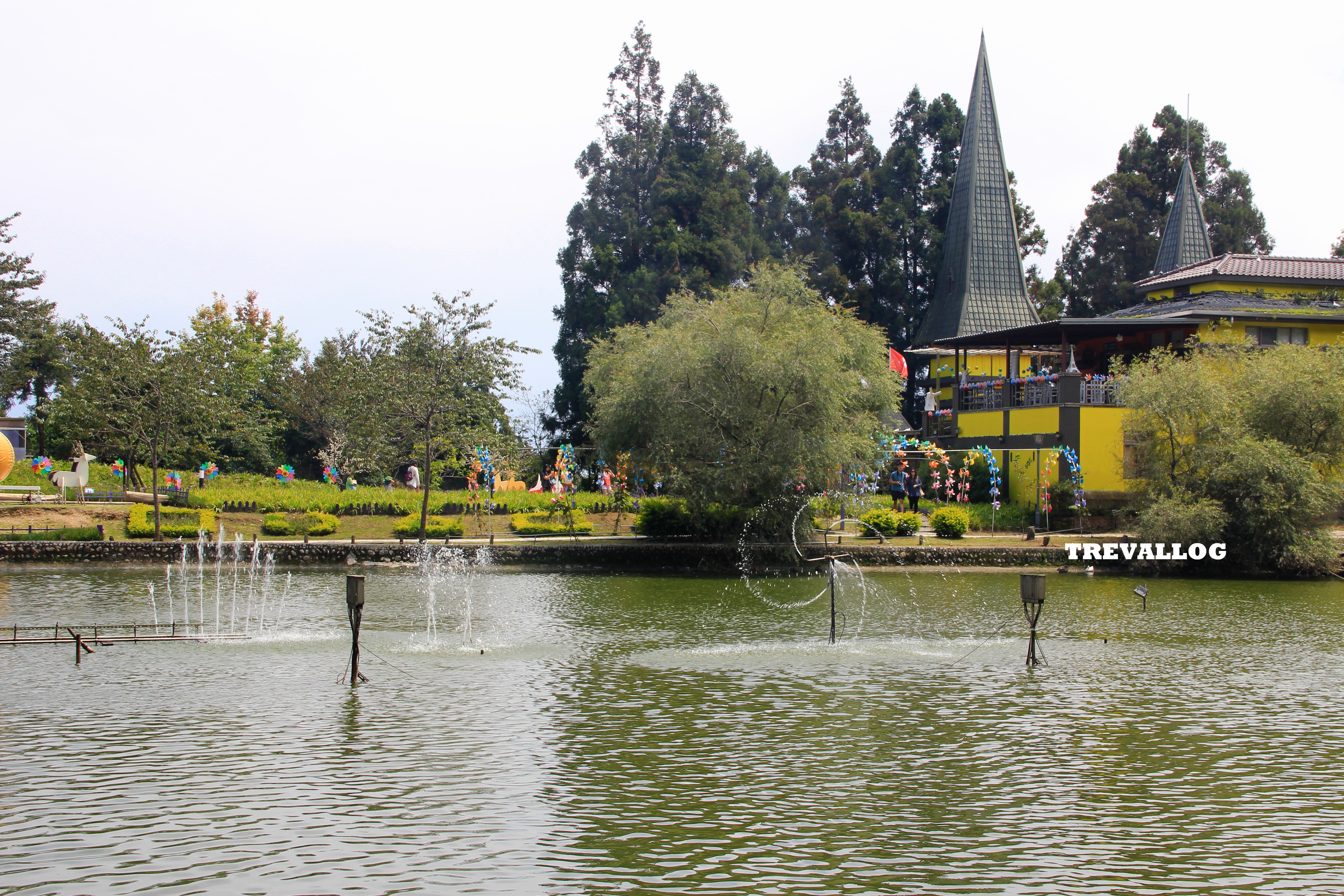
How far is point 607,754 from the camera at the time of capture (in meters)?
11.0

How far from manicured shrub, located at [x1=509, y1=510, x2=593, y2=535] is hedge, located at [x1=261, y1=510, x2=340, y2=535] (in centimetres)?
574

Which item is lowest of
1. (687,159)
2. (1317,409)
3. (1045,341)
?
(1317,409)

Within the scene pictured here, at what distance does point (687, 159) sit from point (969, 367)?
61.9 feet

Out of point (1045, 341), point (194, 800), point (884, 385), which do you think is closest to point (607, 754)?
point (194, 800)

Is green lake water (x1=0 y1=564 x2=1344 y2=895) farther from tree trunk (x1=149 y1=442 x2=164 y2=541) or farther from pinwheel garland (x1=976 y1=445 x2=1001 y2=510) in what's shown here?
pinwheel garland (x1=976 y1=445 x2=1001 y2=510)

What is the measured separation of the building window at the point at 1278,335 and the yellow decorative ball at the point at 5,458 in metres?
45.4

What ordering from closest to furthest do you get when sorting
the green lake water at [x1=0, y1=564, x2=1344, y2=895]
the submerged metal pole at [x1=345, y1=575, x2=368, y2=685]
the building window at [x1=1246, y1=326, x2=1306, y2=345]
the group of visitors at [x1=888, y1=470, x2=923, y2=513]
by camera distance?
the green lake water at [x1=0, y1=564, x2=1344, y2=895]
the submerged metal pole at [x1=345, y1=575, x2=368, y2=685]
the group of visitors at [x1=888, y1=470, x2=923, y2=513]
the building window at [x1=1246, y1=326, x2=1306, y2=345]

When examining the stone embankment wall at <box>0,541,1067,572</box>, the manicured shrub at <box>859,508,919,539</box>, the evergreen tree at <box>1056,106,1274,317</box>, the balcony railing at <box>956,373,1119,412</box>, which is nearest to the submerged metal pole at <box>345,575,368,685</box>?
the stone embankment wall at <box>0,541,1067,572</box>

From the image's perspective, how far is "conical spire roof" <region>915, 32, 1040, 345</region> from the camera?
5900cm

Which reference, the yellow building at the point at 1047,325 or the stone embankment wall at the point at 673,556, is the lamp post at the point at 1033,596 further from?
the yellow building at the point at 1047,325

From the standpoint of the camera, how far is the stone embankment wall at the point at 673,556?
3139cm

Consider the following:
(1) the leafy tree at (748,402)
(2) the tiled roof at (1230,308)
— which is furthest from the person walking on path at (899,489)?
(2) the tiled roof at (1230,308)

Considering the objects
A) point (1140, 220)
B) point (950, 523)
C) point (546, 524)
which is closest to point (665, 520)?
point (546, 524)

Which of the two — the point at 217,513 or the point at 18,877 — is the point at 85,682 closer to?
the point at 18,877
